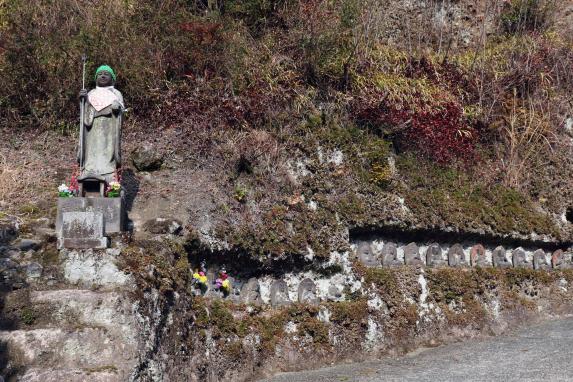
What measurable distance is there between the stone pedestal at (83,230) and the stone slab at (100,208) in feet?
0.78

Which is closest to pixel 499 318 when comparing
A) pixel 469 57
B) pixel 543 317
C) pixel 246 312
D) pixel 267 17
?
pixel 543 317

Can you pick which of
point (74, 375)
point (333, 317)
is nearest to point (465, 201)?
point (333, 317)

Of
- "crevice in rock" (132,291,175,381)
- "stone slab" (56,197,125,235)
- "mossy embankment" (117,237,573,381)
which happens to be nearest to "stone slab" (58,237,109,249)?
"stone slab" (56,197,125,235)

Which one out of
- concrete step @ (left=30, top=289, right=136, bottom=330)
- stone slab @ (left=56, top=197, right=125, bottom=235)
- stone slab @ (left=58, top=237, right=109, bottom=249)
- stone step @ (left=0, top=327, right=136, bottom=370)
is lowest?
stone step @ (left=0, top=327, right=136, bottom=370)

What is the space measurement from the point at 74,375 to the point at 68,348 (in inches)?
14.4

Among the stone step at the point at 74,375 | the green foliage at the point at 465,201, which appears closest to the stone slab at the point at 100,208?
the stone step at the point at 74,375

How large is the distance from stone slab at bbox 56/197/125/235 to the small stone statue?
0.59 m

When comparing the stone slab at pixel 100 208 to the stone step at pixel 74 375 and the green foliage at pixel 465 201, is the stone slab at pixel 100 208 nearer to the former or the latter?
the stone step at pixel 74 375

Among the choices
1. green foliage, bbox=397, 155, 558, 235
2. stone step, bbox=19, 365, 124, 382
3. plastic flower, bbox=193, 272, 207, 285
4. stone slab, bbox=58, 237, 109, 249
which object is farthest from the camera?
green foliage, bbox=397, 155, 558, 235

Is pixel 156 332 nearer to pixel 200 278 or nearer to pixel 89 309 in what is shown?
pixel 89 309

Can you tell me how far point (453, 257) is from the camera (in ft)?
40.0

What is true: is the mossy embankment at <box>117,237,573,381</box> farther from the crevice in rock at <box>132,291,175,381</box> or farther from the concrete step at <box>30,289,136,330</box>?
the concrete step at <box>30,289,136,330</box>

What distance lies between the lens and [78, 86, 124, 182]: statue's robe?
9.27m

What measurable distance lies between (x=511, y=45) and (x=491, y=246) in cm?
520
